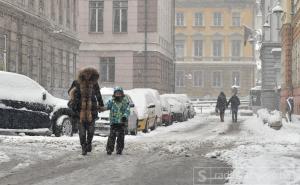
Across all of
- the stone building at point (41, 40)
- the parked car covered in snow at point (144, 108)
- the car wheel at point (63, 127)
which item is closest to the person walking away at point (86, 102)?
the car wheel at point (63, 127)

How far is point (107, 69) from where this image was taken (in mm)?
49219

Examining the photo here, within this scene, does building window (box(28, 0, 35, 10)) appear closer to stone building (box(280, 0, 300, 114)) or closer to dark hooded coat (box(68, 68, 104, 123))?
stone building (box(280, 0, 300, 114))

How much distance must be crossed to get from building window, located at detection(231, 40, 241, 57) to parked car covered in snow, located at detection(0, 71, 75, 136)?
219 ft

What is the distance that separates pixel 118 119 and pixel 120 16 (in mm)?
37295

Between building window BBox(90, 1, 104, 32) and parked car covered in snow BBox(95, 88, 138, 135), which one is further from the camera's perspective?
building window BBox(90, 1, 104, 32)

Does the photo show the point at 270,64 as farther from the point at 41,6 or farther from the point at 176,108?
the point at 41,6

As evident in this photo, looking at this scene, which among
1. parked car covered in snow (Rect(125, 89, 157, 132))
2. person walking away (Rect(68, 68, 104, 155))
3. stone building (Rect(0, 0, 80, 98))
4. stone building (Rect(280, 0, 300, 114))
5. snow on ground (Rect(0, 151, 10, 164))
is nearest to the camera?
snow on ground (Rect(0, 151, 10, 164))

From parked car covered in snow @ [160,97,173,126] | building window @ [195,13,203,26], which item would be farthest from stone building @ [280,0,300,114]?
building window @ [195,13,203,26]

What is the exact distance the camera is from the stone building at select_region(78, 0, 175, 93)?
48000 millimetres

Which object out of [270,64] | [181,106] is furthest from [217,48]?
[181,106]

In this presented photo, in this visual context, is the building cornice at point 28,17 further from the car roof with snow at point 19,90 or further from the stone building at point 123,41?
the stone building at point 123,41

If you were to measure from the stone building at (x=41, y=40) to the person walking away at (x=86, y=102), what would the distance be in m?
13.5

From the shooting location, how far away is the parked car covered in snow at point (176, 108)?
31.9m

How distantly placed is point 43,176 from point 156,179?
5.61ft
